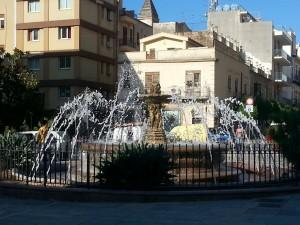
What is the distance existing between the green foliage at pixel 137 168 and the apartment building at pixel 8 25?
42028mm

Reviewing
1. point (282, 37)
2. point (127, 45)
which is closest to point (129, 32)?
point (127, 45)

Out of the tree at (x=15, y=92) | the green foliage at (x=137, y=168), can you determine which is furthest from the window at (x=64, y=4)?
the green foliage at (x=137, y=168)

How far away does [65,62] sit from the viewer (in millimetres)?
50406

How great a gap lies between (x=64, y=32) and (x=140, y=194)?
40.0 meters

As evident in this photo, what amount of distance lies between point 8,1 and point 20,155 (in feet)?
135

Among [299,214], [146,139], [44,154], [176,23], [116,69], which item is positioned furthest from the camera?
[176,23]

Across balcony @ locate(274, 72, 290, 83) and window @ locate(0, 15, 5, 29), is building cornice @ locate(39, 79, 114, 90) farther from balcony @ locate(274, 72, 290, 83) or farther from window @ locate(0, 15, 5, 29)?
balcony @ locate(274, 72, 290, 83)

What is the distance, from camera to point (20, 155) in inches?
571

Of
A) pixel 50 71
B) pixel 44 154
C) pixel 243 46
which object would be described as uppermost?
pixel 243 46

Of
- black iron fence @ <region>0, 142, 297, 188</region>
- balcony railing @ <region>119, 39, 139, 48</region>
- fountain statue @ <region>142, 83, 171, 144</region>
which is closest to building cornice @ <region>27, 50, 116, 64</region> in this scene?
balcony railing @ <region>119, 39, 139, 48</region>

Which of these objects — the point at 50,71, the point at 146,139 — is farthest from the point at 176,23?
the point at 146,139

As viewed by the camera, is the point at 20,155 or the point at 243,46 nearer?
the point at 20,155

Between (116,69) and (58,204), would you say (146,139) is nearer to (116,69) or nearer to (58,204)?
(58,204)

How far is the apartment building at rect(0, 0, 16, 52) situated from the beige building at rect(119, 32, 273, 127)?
9609 millimetres
